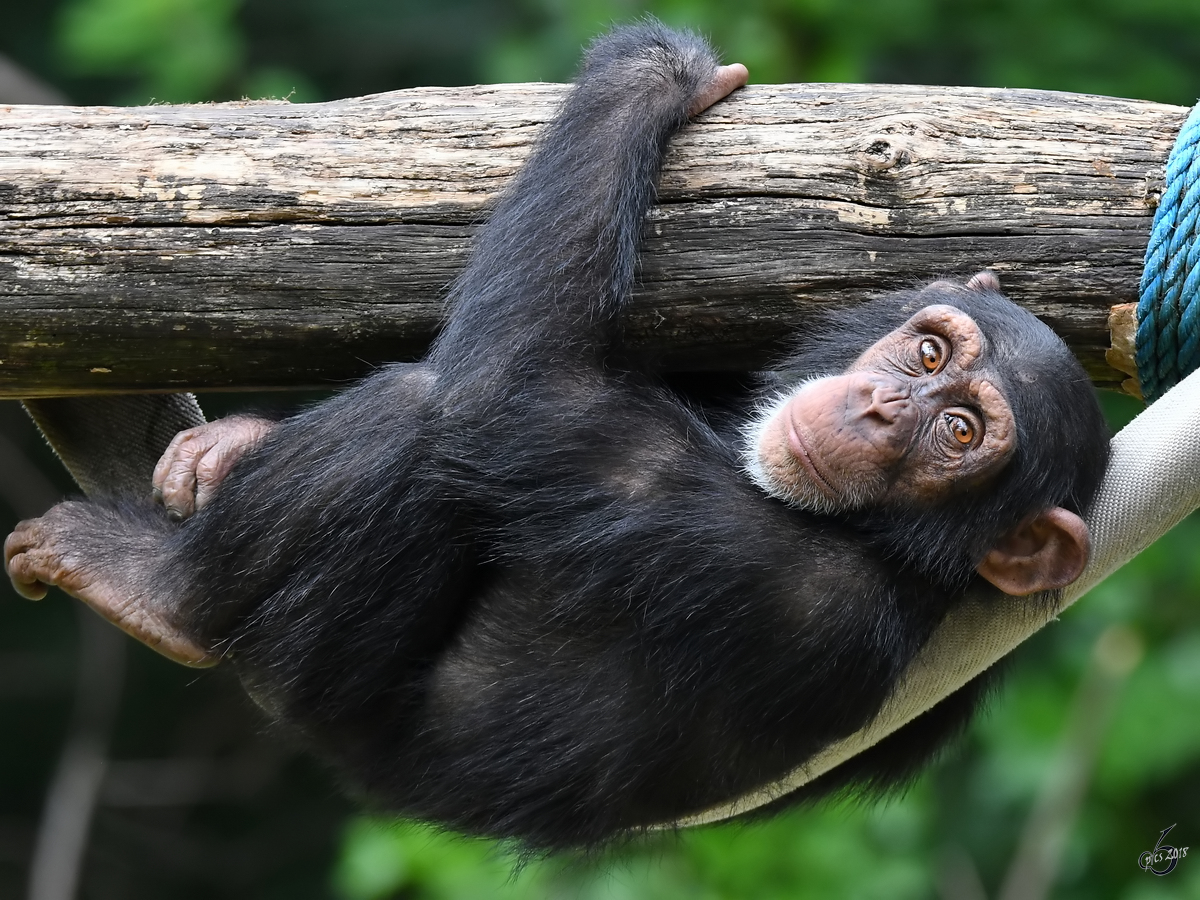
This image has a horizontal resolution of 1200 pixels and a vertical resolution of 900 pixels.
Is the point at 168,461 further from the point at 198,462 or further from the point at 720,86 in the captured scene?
the point at 720,86

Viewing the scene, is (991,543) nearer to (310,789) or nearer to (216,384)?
(216,384)

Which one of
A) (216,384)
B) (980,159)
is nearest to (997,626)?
(980,159)

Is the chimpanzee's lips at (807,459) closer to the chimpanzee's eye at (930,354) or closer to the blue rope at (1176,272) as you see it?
the chimpanzee's eye at (930,354)

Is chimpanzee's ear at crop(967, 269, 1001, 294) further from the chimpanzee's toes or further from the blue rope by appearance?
the chimpanzee's toes

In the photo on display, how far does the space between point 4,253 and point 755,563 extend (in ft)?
5.14

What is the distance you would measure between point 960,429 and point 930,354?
0.57ft

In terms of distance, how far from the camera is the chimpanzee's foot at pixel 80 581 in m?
2.55

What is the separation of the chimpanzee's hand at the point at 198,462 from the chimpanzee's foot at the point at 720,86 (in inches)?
44.2

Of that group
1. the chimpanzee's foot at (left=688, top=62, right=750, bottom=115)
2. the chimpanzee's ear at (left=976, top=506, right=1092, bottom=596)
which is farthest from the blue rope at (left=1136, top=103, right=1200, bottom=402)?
the chimpanzee's foot at (left=688, top=62, right=750, bottom=115)

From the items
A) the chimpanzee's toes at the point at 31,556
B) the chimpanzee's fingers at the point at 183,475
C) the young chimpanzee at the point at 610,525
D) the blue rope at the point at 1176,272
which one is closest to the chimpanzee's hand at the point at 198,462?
the chimpanzee's fingers at the point at 183,475

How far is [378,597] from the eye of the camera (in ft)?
7.94

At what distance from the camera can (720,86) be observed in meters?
2.55

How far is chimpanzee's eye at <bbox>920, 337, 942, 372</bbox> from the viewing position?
7.91ft

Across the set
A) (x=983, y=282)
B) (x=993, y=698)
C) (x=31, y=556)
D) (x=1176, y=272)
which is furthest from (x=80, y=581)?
(x=1176, y=272)
